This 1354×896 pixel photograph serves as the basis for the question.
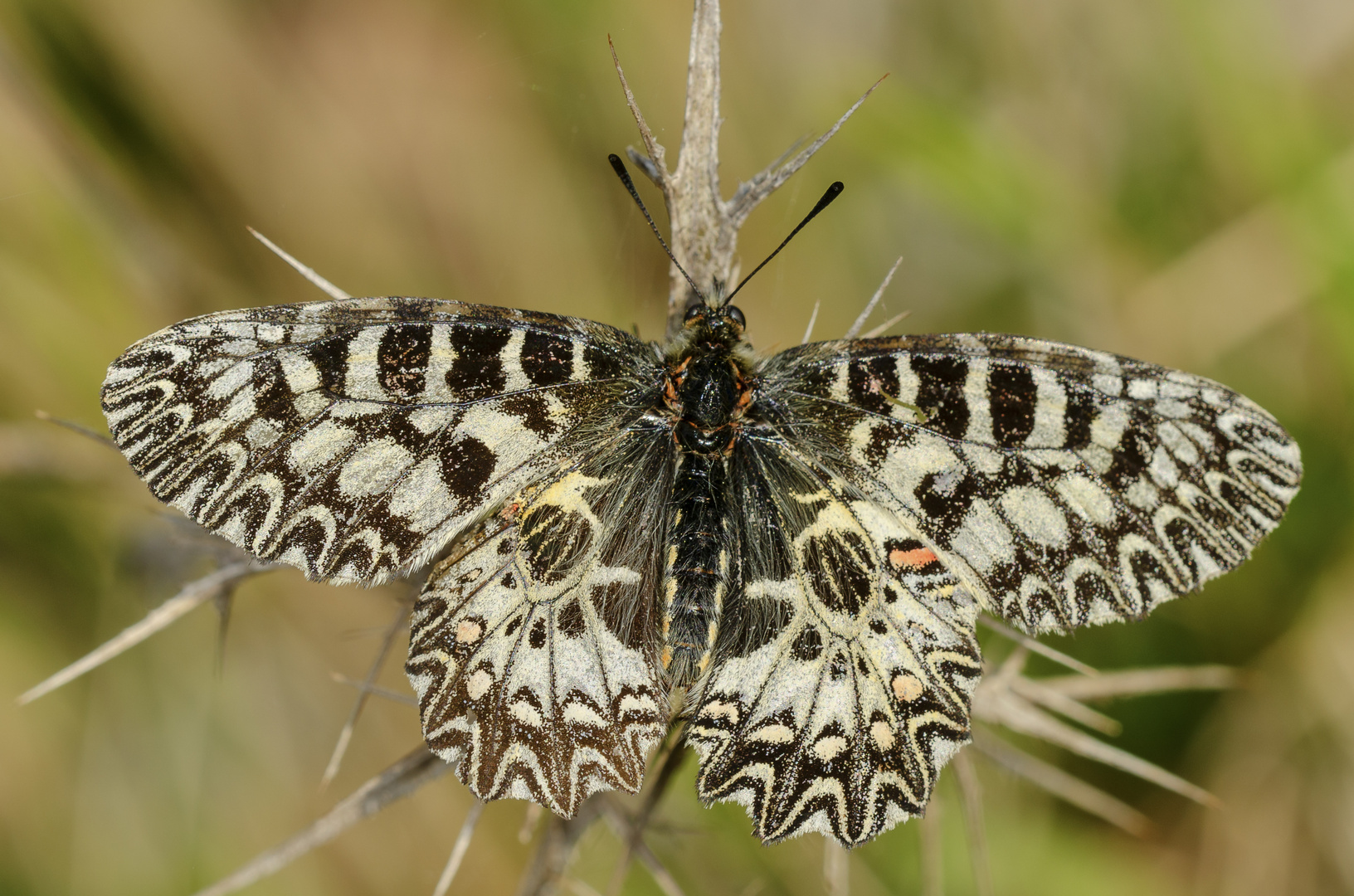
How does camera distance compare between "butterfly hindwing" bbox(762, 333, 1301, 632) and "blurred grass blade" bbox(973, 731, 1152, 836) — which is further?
"blurred grass blade" bbox(973, 731, 1152, 836)

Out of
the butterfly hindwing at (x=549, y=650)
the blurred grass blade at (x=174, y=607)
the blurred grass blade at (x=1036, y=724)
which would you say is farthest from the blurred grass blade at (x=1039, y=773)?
the blurred grass blade at (x=174, y=607)

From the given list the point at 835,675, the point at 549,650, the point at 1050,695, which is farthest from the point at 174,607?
the point at 1050,695

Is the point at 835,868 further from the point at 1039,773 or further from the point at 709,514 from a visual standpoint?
the point at 709,514

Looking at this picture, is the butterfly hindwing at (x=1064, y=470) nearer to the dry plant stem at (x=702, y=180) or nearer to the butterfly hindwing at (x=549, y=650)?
the dry plant stem at (x=702, y=180)

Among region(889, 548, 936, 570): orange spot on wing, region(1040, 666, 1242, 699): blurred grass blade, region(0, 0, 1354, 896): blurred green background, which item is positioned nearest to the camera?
region(889, 548, 936, 570): orange spot on wing

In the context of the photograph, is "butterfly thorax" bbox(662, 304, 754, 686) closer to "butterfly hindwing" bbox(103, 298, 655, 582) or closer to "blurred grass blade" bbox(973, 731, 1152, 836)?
"butterfly hindwing" bbox(103, 298, 655, 582)

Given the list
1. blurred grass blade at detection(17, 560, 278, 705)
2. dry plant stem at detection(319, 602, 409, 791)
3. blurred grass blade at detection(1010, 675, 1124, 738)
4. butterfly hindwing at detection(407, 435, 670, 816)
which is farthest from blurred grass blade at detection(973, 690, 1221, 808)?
blurred grass blade at detection(17, 560, 278, 705)

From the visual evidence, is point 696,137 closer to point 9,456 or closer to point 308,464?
point 308,464
